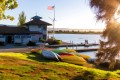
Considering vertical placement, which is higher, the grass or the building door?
the building door

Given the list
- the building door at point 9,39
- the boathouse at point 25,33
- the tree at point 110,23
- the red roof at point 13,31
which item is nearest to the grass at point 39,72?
the tree at point 110,23

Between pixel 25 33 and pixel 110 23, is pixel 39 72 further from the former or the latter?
pixel 25 33

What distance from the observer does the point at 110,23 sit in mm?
22031

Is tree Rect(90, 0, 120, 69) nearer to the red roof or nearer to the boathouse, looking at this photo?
the boathouse

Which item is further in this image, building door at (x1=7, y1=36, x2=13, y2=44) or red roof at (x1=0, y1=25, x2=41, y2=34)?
building door at (x1=7, y1=36, x2=13, y2=44)

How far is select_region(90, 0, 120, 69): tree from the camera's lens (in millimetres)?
21484

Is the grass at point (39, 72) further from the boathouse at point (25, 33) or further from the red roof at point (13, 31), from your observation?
the red roof at point (13, 31)

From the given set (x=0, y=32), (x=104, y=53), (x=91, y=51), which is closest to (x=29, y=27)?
(x=0, y=32)

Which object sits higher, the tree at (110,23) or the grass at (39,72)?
the tree at (110,23)

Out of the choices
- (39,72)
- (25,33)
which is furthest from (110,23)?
(25,33)

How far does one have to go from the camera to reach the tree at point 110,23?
70.5 feet

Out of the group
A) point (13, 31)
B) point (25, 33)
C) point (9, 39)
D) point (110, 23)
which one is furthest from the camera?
point (25, 33)

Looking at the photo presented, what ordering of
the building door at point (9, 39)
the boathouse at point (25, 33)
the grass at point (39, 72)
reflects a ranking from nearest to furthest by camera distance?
the grass at point (39, 72), the boathouse at point (25, 33), the building door at point (9, 39)

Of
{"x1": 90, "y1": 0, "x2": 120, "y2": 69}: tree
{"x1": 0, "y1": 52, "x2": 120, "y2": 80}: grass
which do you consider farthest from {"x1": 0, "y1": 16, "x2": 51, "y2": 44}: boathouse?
{"x1": 0, "y1": 52, "x2": 120, "y2": 80}: grass
